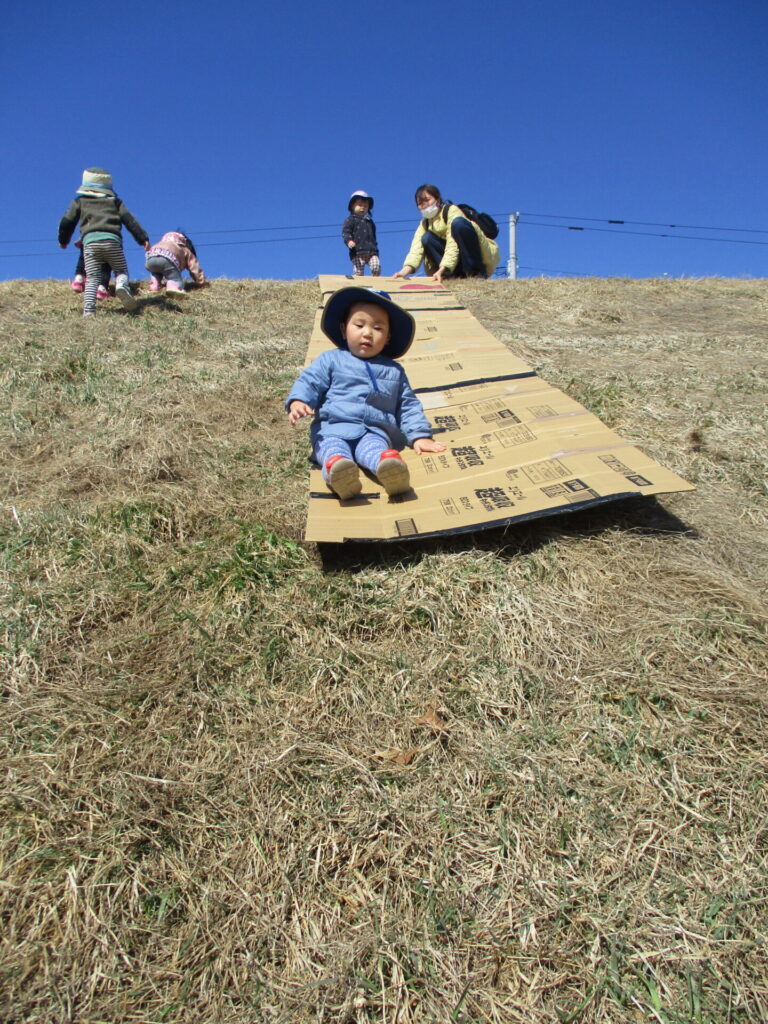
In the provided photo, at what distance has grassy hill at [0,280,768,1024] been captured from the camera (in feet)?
3.74

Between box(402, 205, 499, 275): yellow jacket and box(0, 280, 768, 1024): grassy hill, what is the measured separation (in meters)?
5.73

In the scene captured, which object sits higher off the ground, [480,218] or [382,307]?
[480,218]

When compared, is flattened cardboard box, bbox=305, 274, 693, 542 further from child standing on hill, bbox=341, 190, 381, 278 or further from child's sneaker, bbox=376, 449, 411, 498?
child standing on hill, bbox=341, 190, 381, 278

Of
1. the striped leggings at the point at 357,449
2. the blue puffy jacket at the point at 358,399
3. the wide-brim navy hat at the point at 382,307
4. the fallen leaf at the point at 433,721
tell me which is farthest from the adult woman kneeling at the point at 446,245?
the fallen leaf at the point at 433,721

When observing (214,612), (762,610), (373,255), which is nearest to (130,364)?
(214,612)

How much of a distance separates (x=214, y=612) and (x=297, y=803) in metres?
0.76

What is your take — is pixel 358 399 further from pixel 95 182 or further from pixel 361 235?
pixel 361 235

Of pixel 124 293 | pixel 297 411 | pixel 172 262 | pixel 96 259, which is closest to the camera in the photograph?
pixel 297 411

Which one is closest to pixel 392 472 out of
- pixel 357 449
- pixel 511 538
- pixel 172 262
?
pixel 357 449

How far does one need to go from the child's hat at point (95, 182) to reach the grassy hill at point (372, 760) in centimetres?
437

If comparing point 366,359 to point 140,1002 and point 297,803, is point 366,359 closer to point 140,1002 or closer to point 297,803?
point 297,803

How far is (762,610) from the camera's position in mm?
1845

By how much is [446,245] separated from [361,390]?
19.0ft

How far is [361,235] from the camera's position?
8.00m
